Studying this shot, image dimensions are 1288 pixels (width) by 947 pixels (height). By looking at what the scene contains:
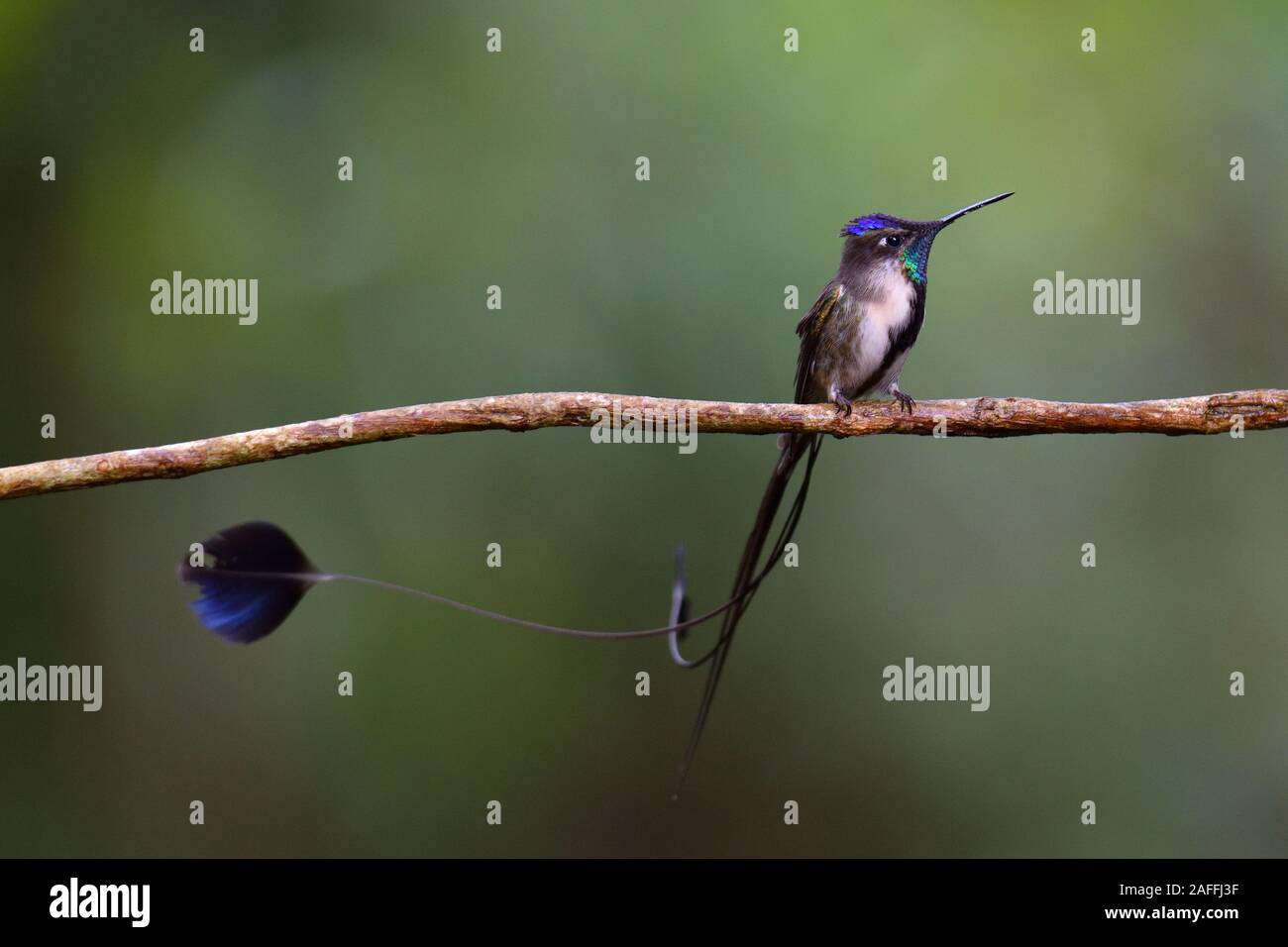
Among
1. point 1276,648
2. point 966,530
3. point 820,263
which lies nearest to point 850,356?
point 820,263

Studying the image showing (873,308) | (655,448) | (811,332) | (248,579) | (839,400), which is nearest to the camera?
(248,579)

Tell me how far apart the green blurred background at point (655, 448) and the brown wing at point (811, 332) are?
197 cm

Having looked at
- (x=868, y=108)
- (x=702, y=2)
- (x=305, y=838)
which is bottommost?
(x=305, y=838)

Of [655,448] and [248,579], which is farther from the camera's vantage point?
[655,448]

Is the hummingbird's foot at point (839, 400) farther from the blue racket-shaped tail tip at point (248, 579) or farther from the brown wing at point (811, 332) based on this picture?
the blue racket-shaped tail tip at point (248, 579)

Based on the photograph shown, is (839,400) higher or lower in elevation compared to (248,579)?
higher

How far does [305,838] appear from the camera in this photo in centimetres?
695

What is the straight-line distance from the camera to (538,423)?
3012mm

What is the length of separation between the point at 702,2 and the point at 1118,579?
416 centimetres

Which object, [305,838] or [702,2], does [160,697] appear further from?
[702,2]

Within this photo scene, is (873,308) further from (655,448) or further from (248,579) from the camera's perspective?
(655,448)

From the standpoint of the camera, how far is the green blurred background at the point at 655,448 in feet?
21.2

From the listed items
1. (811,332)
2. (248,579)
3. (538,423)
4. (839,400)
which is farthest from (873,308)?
(248,579)

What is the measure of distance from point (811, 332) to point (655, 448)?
2394 millimetres
